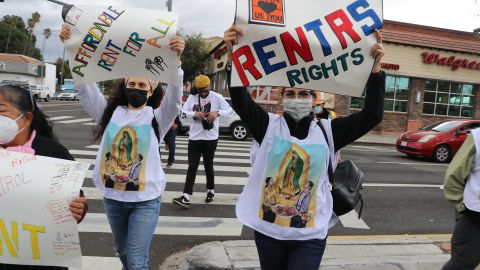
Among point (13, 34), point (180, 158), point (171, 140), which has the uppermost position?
point (13, 34)

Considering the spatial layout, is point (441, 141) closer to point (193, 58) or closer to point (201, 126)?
point (201, 126)

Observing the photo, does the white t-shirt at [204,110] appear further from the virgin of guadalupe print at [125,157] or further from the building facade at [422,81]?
the building facade at [422,81]

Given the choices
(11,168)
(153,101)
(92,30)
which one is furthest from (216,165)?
(11,168)

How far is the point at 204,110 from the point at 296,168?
13.1ft

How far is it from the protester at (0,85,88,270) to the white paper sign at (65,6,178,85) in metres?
0.70

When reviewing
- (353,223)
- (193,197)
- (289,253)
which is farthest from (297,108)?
(193,197)

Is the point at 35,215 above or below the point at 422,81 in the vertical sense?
below

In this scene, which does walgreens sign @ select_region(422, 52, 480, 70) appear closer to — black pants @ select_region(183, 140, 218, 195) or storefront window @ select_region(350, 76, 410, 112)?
storefront window @ select_region(350, 76, 410, 112)

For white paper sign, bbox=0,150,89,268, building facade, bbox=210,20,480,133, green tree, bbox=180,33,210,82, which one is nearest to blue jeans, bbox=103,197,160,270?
white paper sign, bbox=0,150,89,268

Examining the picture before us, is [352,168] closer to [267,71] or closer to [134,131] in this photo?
[267,71]

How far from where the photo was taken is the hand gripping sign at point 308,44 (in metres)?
2.50

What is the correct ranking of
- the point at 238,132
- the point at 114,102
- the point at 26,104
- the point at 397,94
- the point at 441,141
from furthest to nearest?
the point at 397,94 < the point at 238,132 < the point at 441,141 < the point at 114,102 < the point at 26,104

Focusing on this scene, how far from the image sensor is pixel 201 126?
6.07 m

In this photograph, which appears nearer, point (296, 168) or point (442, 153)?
point (296, 168)
